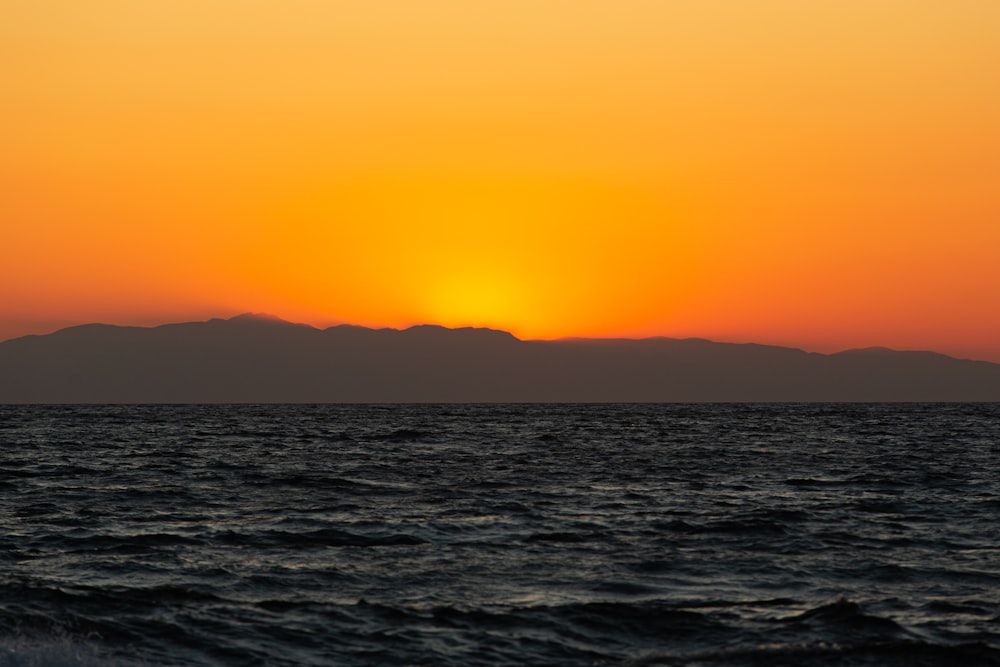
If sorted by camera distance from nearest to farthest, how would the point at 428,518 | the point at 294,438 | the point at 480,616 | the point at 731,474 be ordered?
the point at 480,616, the point at 428,518, the point at 731,474, the point at 294,438

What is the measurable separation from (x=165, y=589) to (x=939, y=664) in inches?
496

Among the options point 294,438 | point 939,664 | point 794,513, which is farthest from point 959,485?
point 294,438

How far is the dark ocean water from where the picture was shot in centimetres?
1631

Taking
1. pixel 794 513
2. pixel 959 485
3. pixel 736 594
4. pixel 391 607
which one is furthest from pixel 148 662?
pixel 959 485

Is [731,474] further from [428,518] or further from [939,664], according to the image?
[939,664]

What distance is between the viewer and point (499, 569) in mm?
22188

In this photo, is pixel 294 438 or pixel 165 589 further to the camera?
pixel 294 438

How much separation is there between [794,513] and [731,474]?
15380 millimetres

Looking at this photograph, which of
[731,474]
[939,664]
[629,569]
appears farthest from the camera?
[731,474]

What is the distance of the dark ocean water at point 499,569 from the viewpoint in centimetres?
1631

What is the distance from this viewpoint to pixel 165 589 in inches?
785

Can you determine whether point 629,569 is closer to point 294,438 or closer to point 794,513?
point 794,513

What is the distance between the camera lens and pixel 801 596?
64.1 ft

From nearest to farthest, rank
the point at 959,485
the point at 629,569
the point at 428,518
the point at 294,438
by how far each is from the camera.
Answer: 1. the point at 629,569
2. the point at 428,518
3. the point at 959,485
4. the point at 294,438
